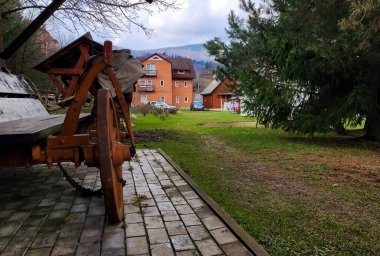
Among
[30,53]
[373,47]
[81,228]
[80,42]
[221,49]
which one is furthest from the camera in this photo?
[221,49]

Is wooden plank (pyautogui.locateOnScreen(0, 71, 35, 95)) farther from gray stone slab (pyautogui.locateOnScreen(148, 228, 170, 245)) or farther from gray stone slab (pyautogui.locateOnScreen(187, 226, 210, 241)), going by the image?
gray stone slab (pyautogui.locateOnScreen(187, 226, 210, 241))

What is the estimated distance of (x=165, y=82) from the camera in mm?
62281

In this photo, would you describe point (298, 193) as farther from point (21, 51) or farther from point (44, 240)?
point (21, 51)

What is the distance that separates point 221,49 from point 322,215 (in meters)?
13.9

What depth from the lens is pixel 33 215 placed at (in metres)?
3.29

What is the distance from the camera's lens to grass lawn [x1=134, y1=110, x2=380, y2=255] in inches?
112

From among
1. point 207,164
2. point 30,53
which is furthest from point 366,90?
point 30,53

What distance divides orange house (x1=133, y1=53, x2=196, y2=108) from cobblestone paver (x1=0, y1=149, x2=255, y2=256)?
180 ft

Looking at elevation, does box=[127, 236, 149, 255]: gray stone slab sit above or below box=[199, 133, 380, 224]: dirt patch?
above

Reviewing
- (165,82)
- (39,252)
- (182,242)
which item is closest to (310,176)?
(182,242)

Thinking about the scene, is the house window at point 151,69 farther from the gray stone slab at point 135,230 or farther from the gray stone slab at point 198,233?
the gray stone slab at point 198,233

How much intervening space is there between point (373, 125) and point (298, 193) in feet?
21.5

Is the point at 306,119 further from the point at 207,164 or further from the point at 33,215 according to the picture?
the point at 33,215

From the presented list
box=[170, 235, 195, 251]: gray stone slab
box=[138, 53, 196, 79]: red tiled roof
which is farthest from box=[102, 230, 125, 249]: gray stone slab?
box=[138, 53, 196, 79]: red tiled roof
